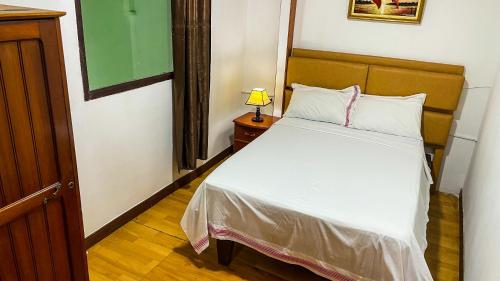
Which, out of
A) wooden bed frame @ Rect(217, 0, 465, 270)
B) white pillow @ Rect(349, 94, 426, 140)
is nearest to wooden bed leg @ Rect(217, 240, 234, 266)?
white pillow @ Rect(349, 94, 426, 140)

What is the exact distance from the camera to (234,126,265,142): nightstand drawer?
346 cm

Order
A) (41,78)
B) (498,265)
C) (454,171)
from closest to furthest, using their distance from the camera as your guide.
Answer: (41,78)
(498,265)
(454,171)

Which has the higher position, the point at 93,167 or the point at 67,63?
the point at 67,63

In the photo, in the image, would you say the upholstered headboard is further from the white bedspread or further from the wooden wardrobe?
the wooden wardrobe

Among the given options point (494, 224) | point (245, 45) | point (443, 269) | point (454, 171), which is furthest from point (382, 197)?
point (245, 45)

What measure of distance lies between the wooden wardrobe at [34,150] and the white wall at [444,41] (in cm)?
259

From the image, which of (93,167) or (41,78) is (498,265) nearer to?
(41,78)

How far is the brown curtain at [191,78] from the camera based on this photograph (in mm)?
2705

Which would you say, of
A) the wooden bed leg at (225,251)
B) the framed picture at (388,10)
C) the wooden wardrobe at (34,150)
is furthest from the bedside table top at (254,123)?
the wooden wardrobe at (34,150)

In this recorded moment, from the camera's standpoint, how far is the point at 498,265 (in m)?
1.51

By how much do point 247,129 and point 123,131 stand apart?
127cm

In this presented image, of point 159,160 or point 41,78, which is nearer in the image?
point 41,78

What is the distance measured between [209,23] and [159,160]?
1169 millimetres

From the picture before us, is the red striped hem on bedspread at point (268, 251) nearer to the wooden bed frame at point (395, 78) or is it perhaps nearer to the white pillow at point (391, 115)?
the white pillow at point (391, 115)
